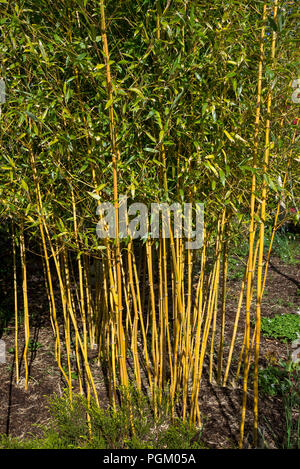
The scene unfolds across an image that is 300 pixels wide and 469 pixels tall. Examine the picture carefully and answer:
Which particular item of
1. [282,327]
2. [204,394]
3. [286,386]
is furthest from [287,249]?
[204,394]

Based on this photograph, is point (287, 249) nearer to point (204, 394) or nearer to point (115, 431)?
point (204, 394)

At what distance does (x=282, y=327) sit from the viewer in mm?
3234

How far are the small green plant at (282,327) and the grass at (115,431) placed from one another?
4.04 feet

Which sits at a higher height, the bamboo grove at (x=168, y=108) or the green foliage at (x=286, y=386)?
the bamboo grove at (x=168, y=108)

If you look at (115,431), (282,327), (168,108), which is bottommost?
(282,327)

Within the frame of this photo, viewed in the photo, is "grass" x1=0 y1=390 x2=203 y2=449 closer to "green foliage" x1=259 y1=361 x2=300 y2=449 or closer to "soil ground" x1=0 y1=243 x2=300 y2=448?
"soil ground" x1=0 y1=243 x2=300 y2=448

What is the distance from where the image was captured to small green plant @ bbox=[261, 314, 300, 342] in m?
3.12

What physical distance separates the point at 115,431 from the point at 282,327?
1.71m

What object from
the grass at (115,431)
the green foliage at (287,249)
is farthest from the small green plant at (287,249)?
the grass at (115,431)

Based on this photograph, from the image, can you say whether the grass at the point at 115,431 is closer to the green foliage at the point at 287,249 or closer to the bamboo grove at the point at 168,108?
the bamboo grove at the point at 168,108

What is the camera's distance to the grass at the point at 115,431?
1.95 metres

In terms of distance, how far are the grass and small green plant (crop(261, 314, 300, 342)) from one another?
1.23 metres

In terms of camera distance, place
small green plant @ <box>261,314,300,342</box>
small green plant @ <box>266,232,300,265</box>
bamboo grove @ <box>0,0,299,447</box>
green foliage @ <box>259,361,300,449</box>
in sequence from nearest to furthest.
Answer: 1. bamboo grove @ <box>0,0,299,447</box>
2. green foliage @ <box>259,361,300,449</box>
3. small green plant @ <box>261,314,300,342</box>
4. small green plant @ <box>266,232,300,265</box>

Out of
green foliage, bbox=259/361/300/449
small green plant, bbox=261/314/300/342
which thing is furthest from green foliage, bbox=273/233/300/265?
green foliage, bbox=259/361/300/449
